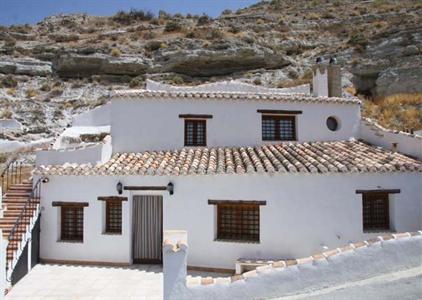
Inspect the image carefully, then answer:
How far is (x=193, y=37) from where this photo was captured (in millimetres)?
40031

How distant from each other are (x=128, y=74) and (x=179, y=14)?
842 inches

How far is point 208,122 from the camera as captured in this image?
14977 mm

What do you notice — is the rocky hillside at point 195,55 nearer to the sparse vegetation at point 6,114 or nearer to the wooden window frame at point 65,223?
the sparse vegetation at point 6,114

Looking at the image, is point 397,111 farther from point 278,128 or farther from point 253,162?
point 253,162

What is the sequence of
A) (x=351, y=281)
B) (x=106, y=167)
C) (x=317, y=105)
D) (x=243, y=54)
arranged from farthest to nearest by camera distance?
(x=243, y=54) → (x=317, y=105) → (x=106, y=167) → (x=351, y=281)

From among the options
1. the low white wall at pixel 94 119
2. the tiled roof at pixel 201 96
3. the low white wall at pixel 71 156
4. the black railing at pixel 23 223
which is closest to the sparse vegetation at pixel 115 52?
the low white wall at pixel 94 119

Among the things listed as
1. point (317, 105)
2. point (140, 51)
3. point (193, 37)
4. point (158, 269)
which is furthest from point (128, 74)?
point (158, 269)

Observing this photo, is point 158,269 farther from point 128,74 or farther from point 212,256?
point 128,74

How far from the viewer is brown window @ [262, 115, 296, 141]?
51.1ft

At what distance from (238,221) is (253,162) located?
6.67ft

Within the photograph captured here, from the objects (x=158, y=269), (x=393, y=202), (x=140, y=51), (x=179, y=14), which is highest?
(x=179, y=14)

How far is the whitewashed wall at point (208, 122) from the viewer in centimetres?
1458

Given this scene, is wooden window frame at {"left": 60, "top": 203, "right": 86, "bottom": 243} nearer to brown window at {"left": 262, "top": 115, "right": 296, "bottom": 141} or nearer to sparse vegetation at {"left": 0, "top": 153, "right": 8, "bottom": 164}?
brown window at {"left": 262, "top": 115, "right": 296, "bottom": 141}

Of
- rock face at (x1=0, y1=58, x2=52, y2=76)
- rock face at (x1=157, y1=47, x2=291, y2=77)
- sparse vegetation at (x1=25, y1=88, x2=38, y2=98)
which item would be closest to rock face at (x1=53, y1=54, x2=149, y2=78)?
rock face at (x1=0, y1=58, x2=52, y2=76)
